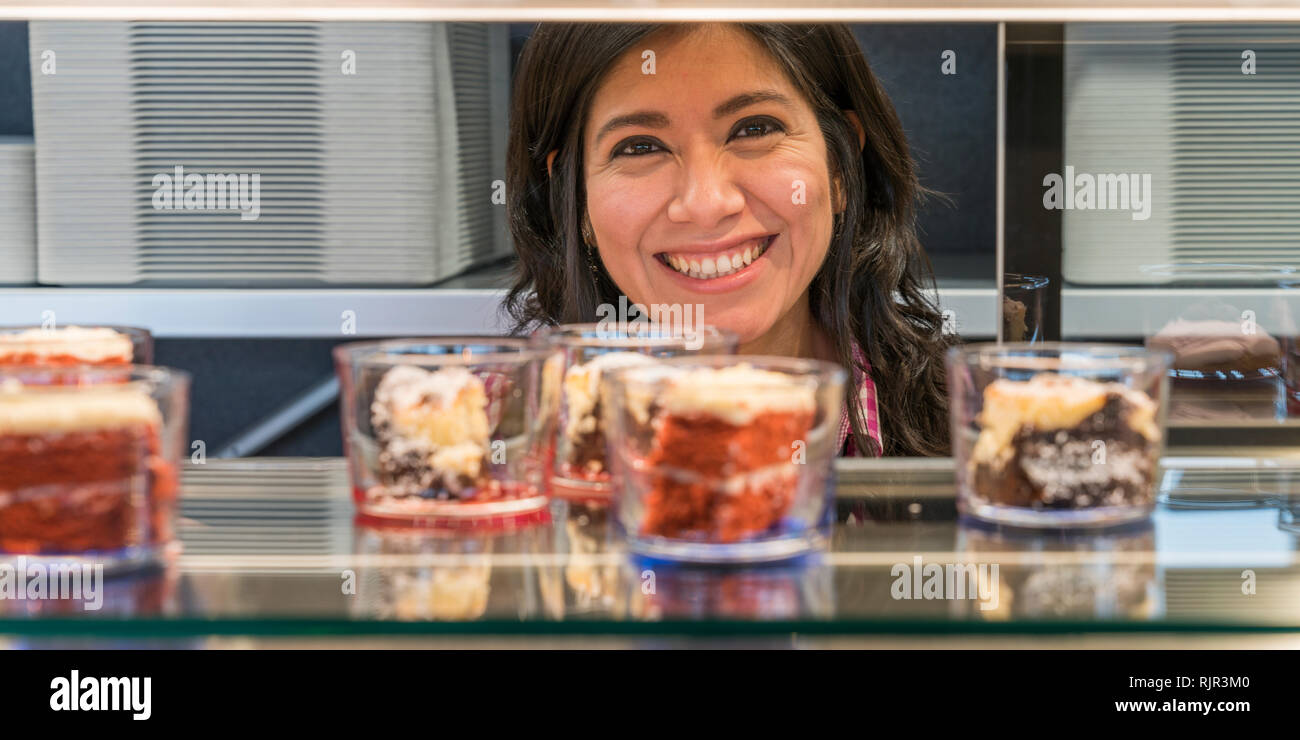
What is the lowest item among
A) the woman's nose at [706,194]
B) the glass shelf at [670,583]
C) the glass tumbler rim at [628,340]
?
the glass shelf at [670,583]

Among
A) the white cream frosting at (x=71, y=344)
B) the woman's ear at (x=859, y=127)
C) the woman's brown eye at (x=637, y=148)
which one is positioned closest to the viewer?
the white cream frosting at (x=71, y=344)

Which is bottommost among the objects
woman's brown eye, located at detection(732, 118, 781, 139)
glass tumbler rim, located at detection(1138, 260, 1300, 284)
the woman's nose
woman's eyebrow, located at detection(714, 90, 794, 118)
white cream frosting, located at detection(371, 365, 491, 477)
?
white cream frosting, located at detection(371, 365, 491, 477)

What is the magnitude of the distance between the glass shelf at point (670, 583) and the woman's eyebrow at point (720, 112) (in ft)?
2.10

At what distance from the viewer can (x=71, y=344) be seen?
28.7 inches

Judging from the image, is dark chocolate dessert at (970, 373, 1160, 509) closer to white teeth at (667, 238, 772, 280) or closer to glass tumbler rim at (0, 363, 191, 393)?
glass tumbler rim at (0, 363, 191, 393)

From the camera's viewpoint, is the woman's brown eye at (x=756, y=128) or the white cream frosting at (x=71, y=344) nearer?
the white cream frosting at (x=71, y=344)

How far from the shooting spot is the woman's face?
1249 mm

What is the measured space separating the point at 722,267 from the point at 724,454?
75 cm

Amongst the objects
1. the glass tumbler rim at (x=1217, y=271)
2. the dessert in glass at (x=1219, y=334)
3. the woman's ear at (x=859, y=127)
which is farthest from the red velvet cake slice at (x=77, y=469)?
the glass tumbler rim at (x=1217, y=271)

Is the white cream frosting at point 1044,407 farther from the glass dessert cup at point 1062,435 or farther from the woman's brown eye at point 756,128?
the woman's brown eye at point 756,128

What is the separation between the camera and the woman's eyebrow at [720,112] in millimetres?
1243

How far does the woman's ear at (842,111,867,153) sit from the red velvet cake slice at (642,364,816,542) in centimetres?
86

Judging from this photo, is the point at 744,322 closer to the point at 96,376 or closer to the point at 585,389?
the point at 585,389

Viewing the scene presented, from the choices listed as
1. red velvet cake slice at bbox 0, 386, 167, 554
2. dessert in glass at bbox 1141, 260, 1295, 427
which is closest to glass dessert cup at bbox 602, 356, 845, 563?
red velvet cake slice at bbox 0, 386, 167, 554
